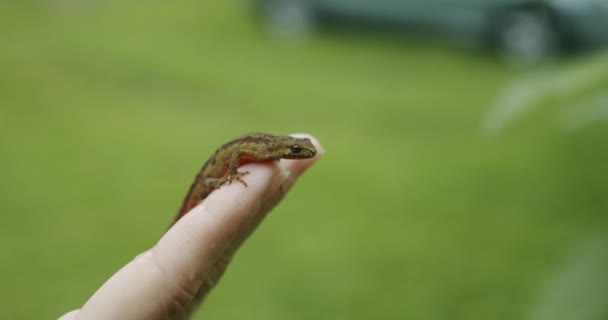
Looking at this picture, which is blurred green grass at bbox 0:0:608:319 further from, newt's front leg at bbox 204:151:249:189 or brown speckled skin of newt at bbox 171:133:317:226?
newt's front leg at bbox 204:151:249:189

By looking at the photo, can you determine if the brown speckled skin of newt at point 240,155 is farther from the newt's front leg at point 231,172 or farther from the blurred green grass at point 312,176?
the blurred green grass at point 312,176

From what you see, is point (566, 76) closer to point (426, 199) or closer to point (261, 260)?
point (261, 260)

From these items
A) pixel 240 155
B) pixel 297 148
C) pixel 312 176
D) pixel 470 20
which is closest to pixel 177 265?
pixel 297 148

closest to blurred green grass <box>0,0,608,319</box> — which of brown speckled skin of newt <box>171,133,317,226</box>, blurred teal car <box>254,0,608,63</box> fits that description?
blurred teal car <box>254,0,608,63</box>

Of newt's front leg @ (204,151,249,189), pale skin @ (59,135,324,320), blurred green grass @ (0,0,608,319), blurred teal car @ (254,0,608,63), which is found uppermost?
blurred teal car @ (254,0,608,63)

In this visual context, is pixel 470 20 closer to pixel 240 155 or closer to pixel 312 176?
pixel 312 176

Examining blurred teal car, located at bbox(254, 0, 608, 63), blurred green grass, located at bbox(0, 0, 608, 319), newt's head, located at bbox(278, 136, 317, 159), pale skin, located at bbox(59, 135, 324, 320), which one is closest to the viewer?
pale skin, located at bbox(59, 135, 324, 320)

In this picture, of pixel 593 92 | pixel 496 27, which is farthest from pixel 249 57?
pixel 593 92

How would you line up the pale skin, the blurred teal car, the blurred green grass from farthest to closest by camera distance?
the blurred teal car → the blurred green grass → the pale skin
